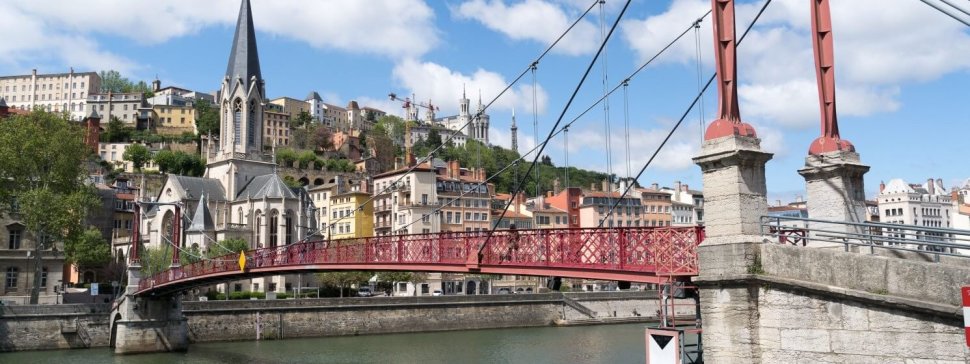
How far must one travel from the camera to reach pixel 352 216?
246ft

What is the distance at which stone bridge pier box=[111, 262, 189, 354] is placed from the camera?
123 ft

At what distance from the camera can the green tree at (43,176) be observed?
40625 millimetres

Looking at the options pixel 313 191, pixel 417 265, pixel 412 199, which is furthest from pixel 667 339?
pixel 313 191

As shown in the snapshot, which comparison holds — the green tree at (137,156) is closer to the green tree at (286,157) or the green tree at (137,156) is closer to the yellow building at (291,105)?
the green tree at (286,157)

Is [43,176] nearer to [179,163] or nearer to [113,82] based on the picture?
[179,163]

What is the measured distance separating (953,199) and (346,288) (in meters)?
65.0

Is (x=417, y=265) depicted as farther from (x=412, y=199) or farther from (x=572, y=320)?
(x=412, y=199)

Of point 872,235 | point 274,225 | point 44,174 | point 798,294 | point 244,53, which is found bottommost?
point 798,294

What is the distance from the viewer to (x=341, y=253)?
25453 mm

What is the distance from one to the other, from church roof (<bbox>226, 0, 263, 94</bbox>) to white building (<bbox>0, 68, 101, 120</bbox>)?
70564 millimetres

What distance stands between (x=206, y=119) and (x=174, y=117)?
764 centimetres

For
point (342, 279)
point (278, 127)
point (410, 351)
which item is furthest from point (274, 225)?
point (278, 127)

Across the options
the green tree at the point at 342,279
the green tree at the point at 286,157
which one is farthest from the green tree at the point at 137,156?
the green tree at the point at 342,279

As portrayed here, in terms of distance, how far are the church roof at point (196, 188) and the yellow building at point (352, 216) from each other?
1015 cm
